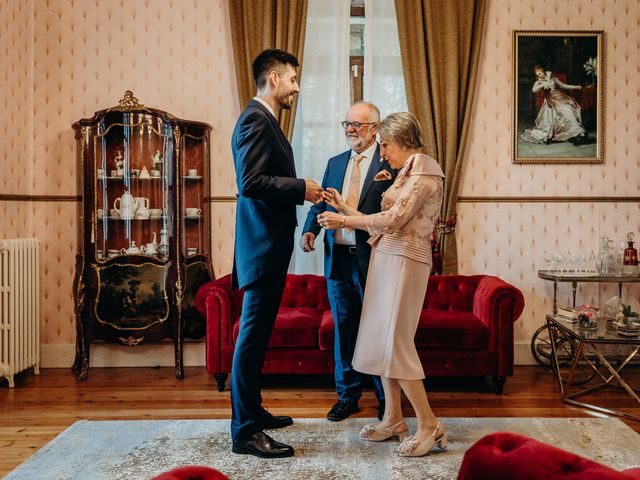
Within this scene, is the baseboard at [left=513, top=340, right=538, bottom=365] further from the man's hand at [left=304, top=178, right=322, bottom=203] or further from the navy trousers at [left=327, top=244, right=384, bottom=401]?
the man's hand at [left=304, top=178, right=322, bottom=203]

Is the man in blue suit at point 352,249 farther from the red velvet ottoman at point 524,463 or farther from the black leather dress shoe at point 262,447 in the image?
the red velvet ottoman at point 524,463

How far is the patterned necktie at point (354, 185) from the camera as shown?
330cm

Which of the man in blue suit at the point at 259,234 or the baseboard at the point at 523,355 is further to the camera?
the baseboard at the point at 523,355

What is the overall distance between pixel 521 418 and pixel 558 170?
2339mm

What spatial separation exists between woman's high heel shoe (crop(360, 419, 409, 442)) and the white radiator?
2.56m

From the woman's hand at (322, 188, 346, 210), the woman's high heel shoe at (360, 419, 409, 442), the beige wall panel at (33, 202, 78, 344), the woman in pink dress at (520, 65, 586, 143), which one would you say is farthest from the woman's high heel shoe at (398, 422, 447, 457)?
the beige wall panel at (33, 202, 78, 344)

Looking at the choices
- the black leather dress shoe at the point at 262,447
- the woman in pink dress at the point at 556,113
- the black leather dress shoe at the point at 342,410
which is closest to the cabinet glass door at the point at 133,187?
the black leather dress shoe at the point at 342,410

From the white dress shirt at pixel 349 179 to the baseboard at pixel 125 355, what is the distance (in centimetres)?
203

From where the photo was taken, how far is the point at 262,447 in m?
2.67

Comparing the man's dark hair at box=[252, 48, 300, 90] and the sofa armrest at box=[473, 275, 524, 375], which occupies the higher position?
the man's dark hair at box=[252, 48, 300, 90]

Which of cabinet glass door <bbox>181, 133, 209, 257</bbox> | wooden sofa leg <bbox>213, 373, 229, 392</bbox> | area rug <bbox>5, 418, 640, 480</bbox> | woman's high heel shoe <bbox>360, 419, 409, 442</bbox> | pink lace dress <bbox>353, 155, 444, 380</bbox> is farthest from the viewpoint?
cabinet glass door <bbox>181, 133, 209, 257</bbox>

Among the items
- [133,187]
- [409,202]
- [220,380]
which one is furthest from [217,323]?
[409,202]

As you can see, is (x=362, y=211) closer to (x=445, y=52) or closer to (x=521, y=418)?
(x=521, y=418)

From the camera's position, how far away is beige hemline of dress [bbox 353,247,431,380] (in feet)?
8.66
